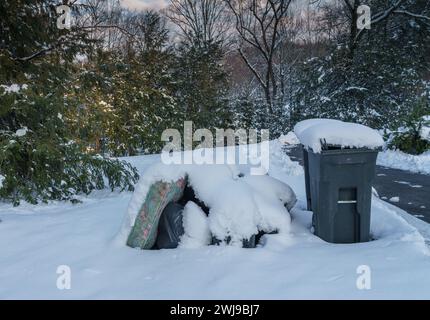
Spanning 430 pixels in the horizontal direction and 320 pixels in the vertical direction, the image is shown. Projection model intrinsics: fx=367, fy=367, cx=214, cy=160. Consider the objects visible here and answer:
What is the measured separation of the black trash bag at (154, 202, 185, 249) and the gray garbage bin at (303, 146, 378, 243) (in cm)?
120

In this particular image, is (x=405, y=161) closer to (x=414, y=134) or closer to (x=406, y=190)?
(x=414, y=134)

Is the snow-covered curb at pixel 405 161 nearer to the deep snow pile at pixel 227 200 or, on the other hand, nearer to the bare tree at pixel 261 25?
the deep snow pile at pixel 227 200

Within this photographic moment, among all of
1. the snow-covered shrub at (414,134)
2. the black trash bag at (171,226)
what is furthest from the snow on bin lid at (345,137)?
the snow-covered shrub at (414,134)

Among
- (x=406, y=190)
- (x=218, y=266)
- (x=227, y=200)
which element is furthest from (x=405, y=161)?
(x=218, y=266)

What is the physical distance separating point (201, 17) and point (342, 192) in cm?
2543

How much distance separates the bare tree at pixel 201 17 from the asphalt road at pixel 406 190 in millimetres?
20478

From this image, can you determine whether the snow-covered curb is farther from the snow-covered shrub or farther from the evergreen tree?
the evergreen tree

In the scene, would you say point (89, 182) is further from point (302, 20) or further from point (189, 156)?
point (302, 20)

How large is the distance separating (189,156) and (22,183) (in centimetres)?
294

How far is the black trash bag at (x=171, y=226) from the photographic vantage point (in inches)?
123

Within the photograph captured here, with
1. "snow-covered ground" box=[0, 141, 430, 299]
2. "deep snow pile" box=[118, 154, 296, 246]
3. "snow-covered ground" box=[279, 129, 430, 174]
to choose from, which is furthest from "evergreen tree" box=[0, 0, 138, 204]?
"snow-covered ground" box=[279, 129, 430, 174]

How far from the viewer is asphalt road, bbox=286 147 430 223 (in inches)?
189

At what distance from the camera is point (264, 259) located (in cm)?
278

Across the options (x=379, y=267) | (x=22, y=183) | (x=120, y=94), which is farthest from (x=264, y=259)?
(x=120, y=94)
